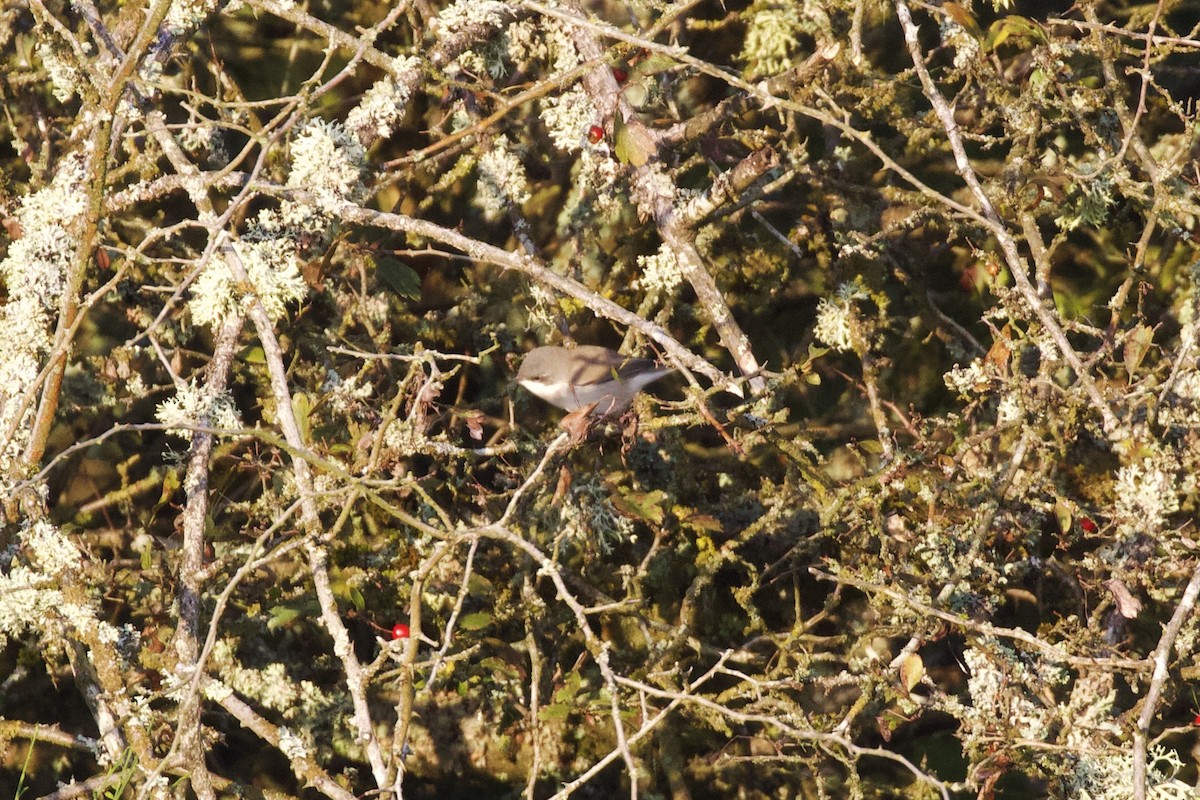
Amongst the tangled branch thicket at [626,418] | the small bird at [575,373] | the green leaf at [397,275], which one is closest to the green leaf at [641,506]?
the tangled branch thicket at [626,418]

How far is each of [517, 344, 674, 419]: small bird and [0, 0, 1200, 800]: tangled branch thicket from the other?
0.11 meters

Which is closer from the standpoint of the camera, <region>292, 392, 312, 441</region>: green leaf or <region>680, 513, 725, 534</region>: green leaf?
<region>292, 392, 312, 441</region>: green leaf

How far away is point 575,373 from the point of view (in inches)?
115

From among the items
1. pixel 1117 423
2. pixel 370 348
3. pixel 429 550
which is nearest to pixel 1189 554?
pixel 1117 423

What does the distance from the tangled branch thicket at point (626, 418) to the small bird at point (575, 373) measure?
106 mm

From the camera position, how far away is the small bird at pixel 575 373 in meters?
2.85

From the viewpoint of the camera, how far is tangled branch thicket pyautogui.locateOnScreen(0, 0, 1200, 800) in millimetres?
2379

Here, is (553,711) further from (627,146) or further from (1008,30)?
(1008,30)

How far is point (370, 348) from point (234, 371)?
14.3 inches

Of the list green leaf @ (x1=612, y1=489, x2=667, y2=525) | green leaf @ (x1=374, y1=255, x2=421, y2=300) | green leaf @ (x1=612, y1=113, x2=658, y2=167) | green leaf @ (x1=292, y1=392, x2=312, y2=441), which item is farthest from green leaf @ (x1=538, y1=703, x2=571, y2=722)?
green leaf @ (x1=612, y1=113, x2=658, y2=167)

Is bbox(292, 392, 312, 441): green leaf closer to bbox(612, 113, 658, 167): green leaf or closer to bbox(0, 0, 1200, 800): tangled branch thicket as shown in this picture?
bbox(0, 0, 1200, 800): tangled branch thicket

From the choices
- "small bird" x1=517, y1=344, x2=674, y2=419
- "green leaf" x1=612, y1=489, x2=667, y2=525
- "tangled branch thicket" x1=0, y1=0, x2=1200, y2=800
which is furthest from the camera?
"small bird" x1=517, y1=344, x2=674, y2=419

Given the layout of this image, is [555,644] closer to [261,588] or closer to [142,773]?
[261,588]

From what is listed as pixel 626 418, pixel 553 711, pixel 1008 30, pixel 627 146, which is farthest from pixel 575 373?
pixel 1008 30
